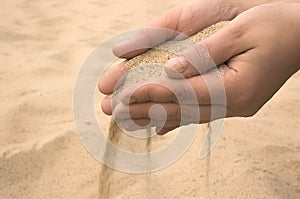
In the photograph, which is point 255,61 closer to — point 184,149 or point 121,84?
point 121,84

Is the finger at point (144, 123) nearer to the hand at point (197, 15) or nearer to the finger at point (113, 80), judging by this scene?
the finger at point (113, 80)

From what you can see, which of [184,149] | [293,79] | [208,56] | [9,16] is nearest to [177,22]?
[208,56]

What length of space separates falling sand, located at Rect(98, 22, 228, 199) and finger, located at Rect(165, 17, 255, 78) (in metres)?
0.06

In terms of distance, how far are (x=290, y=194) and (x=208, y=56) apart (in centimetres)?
58

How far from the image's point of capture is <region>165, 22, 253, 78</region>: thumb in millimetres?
1087

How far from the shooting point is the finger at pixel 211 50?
3.57 feet

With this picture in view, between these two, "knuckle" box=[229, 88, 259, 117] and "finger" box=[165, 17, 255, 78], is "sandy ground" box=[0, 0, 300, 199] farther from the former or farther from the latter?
"finger" box=[165, 17, 255, 78]

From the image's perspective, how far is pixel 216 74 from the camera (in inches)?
44.2

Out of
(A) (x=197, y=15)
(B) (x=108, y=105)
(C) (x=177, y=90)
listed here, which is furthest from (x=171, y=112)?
(A) (x=197, y=15)

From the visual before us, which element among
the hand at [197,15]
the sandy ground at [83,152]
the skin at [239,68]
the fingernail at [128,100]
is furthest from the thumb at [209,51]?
the sandy ground at [83,152]

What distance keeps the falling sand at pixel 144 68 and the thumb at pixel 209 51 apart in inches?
2.1

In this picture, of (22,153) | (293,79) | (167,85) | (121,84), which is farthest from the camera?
(293,79)

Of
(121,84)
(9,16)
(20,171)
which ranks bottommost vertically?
(9,16)

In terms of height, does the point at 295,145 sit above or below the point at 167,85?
below
